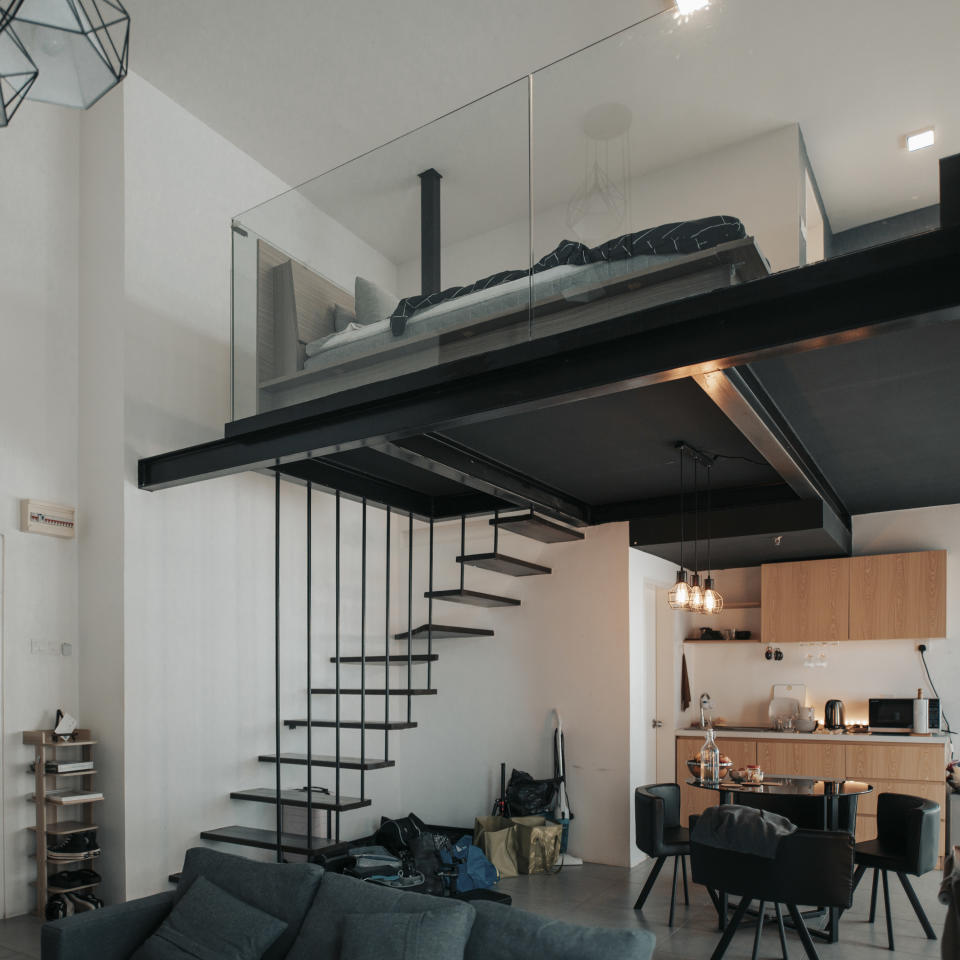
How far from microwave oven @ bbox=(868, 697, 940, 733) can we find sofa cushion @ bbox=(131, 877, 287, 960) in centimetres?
574

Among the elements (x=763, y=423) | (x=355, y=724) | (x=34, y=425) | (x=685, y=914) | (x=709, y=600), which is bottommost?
(x=685, y=914)

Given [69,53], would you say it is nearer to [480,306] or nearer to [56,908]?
[480,306]

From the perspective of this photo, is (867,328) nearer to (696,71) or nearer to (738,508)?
(696,71)

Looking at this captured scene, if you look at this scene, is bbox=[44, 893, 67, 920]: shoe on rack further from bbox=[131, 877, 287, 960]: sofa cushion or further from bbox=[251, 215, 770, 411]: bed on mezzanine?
bbox=[251, 215, 770, 411]: bed on mezzanine

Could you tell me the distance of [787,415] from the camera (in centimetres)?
463

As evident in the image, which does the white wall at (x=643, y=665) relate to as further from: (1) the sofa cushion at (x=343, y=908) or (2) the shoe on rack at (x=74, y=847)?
(1) the sofa cushion at (x=343, y=908)

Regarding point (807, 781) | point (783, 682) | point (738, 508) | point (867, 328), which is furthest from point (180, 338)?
point (783, 682)

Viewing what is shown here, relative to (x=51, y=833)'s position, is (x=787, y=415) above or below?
above

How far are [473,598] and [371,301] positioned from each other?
3014 mm

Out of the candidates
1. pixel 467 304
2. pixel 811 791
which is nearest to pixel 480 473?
pixel 467 304

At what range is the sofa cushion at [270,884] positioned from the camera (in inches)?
132

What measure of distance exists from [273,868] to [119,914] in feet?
2.21

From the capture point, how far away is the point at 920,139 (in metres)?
3.04

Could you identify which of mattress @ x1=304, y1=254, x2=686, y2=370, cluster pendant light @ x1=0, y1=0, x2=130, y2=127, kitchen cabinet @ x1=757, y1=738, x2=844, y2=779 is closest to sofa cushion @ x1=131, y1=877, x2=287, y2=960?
mattress @ x1=304, y1=254, x2=686, y2=370
